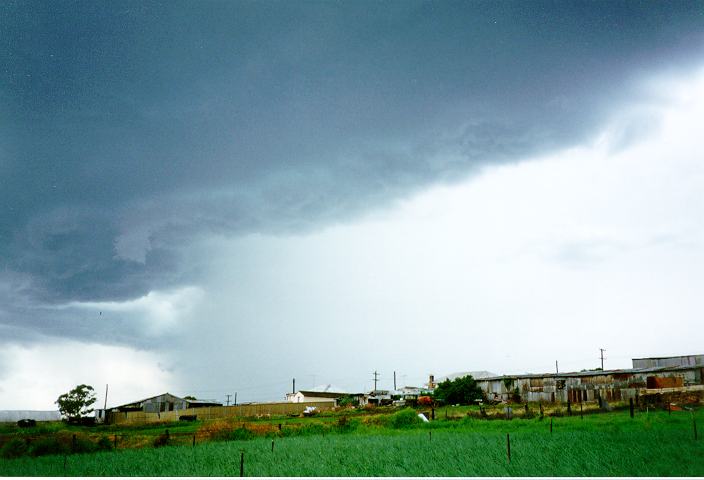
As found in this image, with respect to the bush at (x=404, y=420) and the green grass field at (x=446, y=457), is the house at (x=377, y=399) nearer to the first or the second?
the bush at (x=404, y=420)

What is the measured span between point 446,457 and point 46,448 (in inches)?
705

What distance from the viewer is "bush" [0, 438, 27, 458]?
1001 inches

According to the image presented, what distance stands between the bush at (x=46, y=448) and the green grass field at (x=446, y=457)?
1.14 metres

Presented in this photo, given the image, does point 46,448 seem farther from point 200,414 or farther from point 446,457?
point 200,414

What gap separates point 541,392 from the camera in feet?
140

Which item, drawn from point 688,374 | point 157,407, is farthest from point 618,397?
point 157,407

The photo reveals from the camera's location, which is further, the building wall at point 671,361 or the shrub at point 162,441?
the building wall at point 671,361

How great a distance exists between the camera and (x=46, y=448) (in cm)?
2645

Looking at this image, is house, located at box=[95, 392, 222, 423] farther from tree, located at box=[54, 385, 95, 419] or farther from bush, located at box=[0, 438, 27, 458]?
bush, located at box=[0, 438, 27, 458]

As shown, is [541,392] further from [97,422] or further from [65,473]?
[97,422]

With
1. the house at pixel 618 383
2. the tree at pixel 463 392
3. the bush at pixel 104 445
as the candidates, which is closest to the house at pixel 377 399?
the tree at pixel 463 392

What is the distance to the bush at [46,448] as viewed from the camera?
2605 cm

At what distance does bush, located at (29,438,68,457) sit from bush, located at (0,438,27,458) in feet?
1.00

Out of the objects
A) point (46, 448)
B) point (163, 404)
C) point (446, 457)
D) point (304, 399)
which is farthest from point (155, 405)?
point (446, 457)
